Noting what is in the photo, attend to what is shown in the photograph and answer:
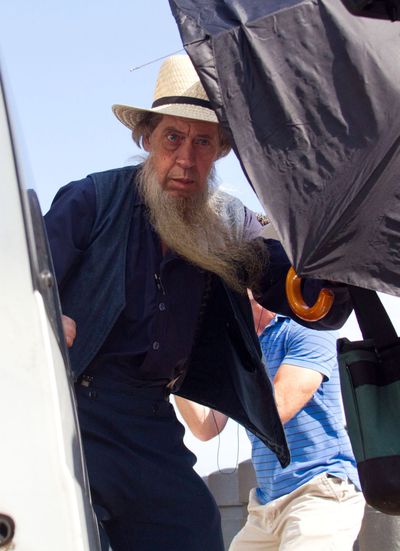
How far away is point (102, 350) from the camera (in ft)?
9.40

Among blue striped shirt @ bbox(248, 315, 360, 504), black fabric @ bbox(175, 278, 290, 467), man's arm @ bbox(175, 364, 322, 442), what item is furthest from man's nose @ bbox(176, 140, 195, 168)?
blue striped shirt @ bbox(248, 315, 360, 504)

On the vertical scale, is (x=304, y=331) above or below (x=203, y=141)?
below

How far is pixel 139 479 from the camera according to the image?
2.79 m

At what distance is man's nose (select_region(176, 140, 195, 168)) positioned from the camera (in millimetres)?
3262

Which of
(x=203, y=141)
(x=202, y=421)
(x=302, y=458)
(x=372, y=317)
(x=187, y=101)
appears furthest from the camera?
(x=202, y=421)

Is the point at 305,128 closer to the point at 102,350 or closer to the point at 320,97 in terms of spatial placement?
the point at 320,97

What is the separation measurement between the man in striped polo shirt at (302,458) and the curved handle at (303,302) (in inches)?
55.3

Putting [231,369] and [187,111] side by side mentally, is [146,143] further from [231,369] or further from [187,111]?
[231,369]

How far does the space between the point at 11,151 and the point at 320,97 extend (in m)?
0.90

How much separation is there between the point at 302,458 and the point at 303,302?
5.86 ft

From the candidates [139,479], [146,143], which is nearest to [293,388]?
[146,143]

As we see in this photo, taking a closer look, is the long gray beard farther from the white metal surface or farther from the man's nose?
the white metal surface

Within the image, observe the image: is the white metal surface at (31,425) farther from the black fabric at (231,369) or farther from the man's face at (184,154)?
the man's face at (184,154)

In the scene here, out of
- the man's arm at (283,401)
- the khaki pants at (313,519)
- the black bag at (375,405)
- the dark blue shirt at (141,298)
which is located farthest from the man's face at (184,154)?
the khaki pants at (313,519)
